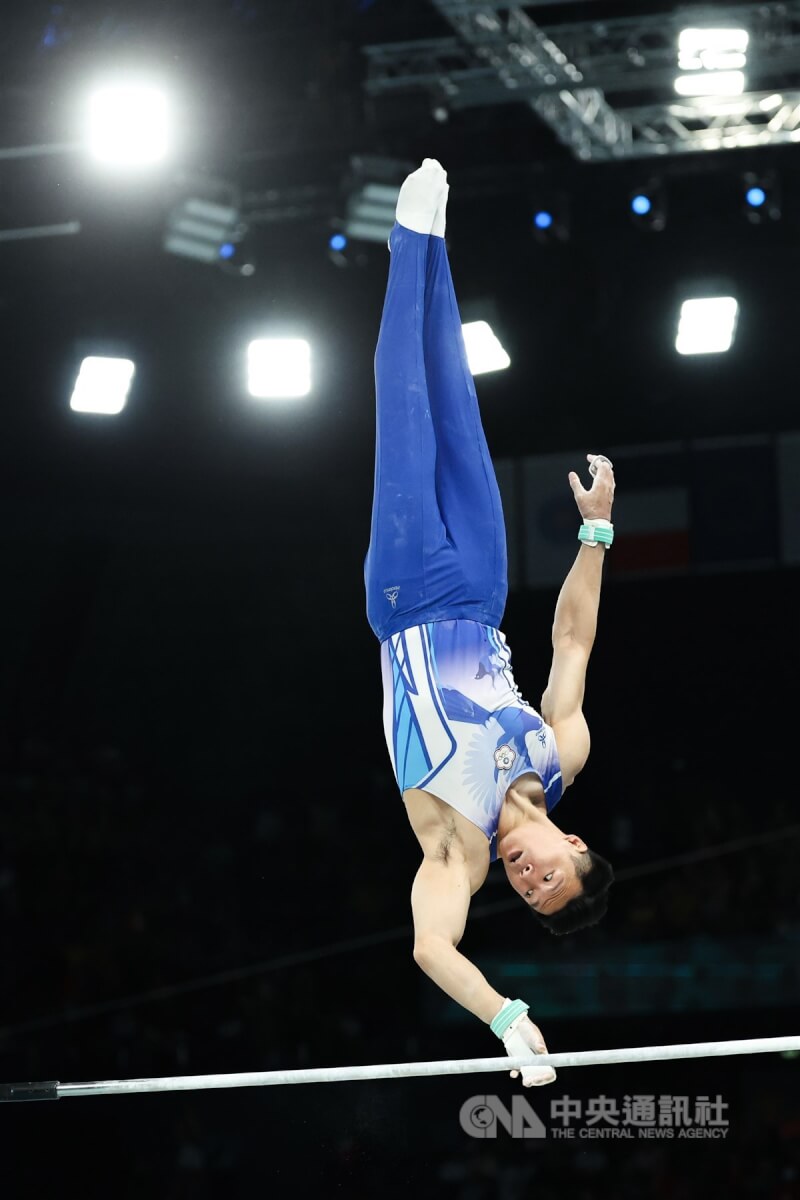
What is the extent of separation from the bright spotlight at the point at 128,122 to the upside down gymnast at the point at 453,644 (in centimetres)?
251

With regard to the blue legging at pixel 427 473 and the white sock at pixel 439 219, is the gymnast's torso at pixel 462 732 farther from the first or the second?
the white sock at pixel 439 219

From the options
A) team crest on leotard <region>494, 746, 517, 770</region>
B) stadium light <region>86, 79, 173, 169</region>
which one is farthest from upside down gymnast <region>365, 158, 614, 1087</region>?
stadium light <region>86, 79, 173, 169</region>

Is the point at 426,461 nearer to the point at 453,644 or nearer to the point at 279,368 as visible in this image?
the point at 453,644

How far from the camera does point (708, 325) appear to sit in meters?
7.78

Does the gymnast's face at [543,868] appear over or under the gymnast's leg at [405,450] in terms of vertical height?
under

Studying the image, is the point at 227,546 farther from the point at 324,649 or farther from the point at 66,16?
the point at 66,16

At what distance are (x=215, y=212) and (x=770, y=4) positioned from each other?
2746 millimetres

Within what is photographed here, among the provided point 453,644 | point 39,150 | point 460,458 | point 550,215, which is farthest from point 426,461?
point 39,150

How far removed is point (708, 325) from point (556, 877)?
418 cm

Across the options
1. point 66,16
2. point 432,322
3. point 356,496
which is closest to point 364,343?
point 356,496

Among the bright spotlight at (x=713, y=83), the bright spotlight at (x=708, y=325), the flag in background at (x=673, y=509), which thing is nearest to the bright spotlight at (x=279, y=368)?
the flag in background at (x=673, y=509)

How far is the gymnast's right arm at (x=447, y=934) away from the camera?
416cm

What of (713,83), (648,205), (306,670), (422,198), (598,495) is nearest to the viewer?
(422,198)

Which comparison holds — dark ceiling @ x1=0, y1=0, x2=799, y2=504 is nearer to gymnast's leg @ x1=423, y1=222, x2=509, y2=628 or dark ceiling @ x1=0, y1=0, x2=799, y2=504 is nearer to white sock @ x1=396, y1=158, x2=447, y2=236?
white sock @ x1=396, y1=158, x2=447, y2=236
